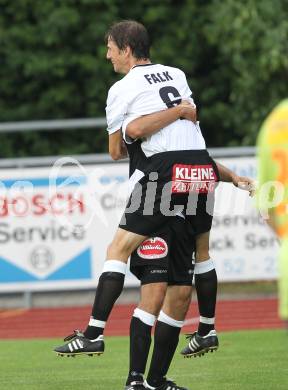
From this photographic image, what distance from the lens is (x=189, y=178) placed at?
24.1ft

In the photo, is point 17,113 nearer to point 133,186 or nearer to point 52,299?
point 52,299

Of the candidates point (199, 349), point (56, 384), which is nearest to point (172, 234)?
point (199, 349)

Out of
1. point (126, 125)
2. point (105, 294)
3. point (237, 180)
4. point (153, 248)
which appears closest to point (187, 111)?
point (126, 125)

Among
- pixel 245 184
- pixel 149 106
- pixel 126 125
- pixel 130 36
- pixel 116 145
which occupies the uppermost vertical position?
pixel 130 36

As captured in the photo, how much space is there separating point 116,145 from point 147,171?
0.82 ft

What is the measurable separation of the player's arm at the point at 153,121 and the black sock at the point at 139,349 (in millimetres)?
1153

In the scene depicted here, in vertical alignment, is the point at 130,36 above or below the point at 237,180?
above

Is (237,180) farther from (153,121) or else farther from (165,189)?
(153,121)

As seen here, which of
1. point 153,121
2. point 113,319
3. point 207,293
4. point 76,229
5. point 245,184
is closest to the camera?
point 153,121

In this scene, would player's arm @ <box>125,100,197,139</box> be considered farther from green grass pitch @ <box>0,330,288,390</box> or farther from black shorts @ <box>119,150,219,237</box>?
green grass pitch @ <box>0,330,288,390</box>

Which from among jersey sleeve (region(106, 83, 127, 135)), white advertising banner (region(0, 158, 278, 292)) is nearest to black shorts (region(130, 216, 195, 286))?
jersey sleeve (region(106, 83, 127, 135))

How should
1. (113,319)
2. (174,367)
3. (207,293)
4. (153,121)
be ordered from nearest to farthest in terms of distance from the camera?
(153,121)
(207,293)
(174,367)
(113,319)

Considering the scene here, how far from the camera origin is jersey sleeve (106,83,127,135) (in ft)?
23.9

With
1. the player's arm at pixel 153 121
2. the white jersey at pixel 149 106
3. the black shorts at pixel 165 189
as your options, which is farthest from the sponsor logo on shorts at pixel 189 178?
the player's arm at pixel 153 121
